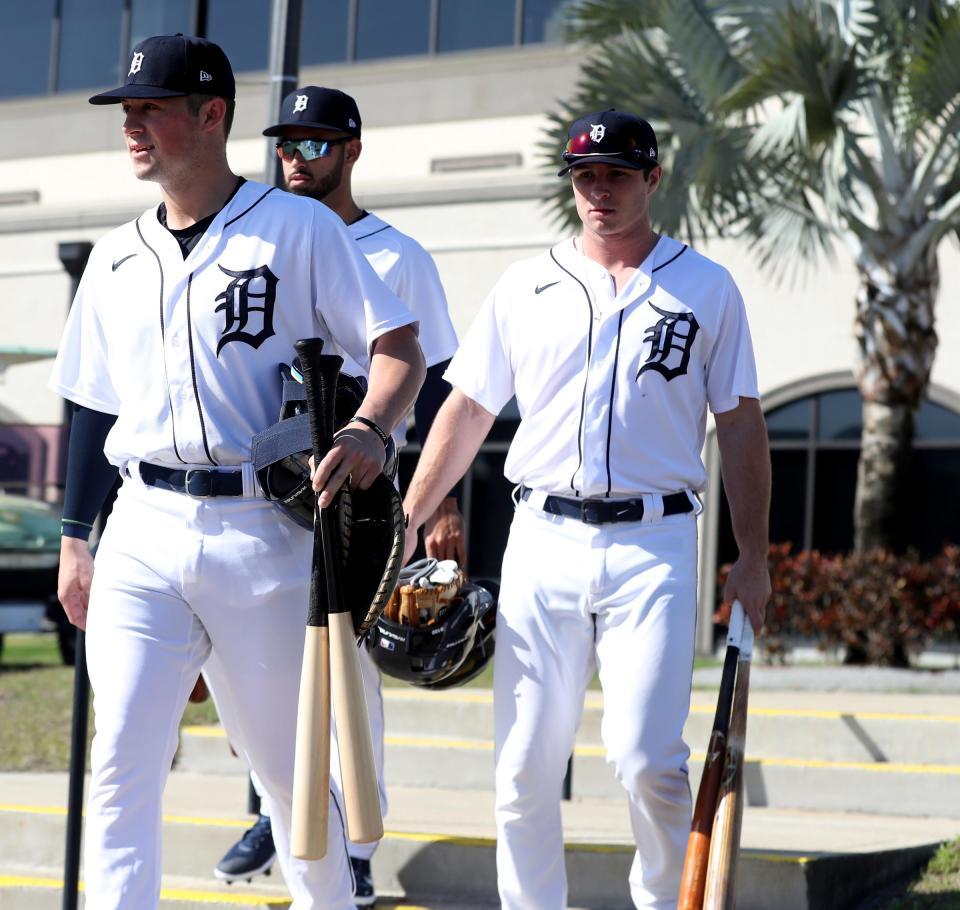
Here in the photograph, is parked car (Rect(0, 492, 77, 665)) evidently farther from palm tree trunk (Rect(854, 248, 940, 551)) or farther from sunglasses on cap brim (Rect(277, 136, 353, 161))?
sunglasses on cap brim (Rect(277, 136, 353, 161))

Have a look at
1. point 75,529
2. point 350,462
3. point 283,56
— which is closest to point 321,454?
point 350,462

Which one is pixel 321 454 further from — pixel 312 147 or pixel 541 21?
pixel 541 21

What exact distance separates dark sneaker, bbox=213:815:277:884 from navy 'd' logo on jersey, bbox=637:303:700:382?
210 cm

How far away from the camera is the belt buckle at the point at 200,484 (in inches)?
154

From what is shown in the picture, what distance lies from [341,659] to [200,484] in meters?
0.63

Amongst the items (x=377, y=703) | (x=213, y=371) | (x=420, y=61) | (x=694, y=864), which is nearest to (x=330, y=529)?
(x=213, y=371)

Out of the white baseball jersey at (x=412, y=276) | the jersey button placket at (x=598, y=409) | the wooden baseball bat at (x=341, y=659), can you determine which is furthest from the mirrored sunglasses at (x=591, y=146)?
the wooden baseball bat at (x=341, y=659)

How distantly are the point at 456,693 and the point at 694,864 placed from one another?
4517mm

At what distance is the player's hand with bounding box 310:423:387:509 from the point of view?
358 centimetres

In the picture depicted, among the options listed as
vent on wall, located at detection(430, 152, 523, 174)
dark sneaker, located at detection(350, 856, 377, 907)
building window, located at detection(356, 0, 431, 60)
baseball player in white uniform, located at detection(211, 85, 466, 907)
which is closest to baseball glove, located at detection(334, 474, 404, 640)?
baseball player in white uniform, located at detection(211, 85, 466, 907)

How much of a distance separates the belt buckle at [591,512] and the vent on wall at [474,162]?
1505cm

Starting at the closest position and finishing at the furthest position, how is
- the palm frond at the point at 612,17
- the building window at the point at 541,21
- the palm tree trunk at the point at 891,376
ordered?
the palm tree trunk at the point at 891,376, the palm frond at the point at 612,17, the building window at the point at 541,21

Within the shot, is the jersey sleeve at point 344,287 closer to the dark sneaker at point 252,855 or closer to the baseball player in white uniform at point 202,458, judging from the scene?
the baseball player in white uniform at point 202,458

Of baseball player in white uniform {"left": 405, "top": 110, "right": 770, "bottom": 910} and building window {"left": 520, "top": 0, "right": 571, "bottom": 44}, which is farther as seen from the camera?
building window {"left": 520, "top": 0, "right": 571, "bottom": 44}
